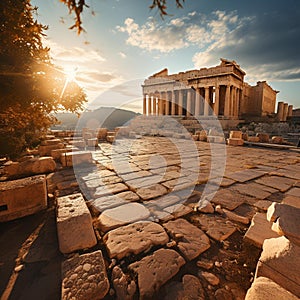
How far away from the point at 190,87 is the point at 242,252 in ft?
97.4

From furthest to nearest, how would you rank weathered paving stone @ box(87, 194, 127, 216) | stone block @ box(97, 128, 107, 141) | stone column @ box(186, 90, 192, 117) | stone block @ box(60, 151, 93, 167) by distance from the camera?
stone column @ box(186, 90, 192, 117) < stone block @ box(97, 128, 107, 141) < stone block @ box(60, 151, 93, 167) < weathered paving stone @ box(87, 194, 127, 216)

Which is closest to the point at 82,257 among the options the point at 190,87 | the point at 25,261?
the point at 25,261

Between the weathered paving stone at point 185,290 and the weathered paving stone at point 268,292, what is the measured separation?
15.7 inches

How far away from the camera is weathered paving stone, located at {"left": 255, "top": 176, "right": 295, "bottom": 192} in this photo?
3611 millimetres

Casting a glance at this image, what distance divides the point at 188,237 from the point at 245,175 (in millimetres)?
3242

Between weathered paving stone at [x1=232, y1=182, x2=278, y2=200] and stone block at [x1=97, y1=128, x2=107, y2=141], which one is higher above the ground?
stone block at [x1=97, y1=128, x2=107, y2=141]

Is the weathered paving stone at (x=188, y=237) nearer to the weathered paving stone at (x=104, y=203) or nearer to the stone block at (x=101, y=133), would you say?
the weathered paving stone at (x=104, y=203)

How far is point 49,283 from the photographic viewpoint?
1435mm

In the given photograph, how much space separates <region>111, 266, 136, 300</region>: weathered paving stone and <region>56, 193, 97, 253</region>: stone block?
50 cm

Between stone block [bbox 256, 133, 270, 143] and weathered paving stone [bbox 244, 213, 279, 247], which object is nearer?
weathered paving stone [bbox 244, 213, 279, 247]

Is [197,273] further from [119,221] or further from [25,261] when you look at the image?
[25,261]

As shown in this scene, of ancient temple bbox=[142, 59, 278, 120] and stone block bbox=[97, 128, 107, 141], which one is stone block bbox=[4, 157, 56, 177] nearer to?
stone block bbox=[97, 128, 107, 141]

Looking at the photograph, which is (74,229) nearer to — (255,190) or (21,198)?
(21,198)

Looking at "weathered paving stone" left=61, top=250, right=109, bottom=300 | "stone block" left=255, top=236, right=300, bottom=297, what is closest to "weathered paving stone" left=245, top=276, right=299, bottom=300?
"stone block" left=255, top=236, right=300, bottom=297
